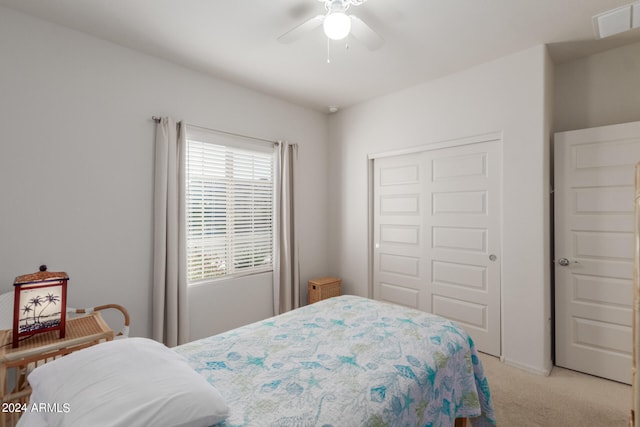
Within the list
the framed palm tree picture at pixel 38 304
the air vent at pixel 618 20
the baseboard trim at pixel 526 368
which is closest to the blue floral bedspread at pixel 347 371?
the framed palm tree picture at pixel 38 304

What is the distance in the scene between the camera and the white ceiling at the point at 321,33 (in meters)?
2.00

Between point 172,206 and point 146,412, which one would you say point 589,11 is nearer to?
point 146,412

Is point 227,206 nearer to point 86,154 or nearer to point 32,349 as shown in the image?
point 86,154

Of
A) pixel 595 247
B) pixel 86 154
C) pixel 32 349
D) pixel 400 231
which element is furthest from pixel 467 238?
pixel 86 154

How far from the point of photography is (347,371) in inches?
52.4

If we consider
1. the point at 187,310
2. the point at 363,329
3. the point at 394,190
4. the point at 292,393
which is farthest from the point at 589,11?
the point at 187,310

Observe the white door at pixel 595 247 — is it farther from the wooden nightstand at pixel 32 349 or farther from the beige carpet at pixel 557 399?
the wooden nightstand at pixel 32 349

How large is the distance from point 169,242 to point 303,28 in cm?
204

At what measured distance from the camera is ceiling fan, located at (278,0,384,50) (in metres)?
1.66

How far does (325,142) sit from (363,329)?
294cm

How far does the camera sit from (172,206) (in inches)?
104

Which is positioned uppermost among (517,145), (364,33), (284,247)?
(364,33)

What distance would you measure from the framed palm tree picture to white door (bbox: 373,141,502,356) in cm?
303

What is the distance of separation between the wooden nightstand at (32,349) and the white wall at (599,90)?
4.10m
